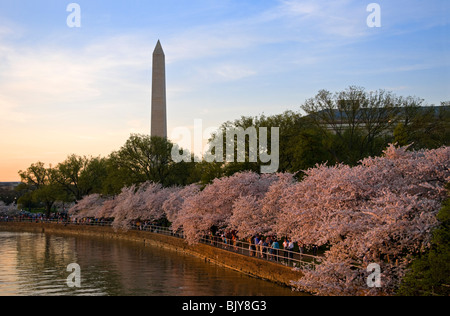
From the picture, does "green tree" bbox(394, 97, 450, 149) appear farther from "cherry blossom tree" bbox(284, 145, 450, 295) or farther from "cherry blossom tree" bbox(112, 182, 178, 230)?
"cherry blossom tree" bbox(112, 182, 178, 230)

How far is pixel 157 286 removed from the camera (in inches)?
1298

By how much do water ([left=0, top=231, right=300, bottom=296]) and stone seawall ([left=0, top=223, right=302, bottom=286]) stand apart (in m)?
0.59

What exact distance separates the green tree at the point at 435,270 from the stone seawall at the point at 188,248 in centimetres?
801

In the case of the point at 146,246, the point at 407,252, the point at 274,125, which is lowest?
the point at 146,246

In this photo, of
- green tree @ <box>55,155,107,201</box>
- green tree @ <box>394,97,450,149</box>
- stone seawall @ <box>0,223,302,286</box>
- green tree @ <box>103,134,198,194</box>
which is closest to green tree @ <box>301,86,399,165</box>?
green tree @ <box>394,97,450,149</box>

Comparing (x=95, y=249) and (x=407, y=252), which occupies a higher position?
(x=407, y=252)

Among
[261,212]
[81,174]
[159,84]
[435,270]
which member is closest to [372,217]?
[435,270]

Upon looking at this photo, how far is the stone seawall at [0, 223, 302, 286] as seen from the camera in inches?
1209

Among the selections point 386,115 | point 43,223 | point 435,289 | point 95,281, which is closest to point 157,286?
point 95,281

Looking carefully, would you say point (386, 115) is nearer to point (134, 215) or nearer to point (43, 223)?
point (134, 215)

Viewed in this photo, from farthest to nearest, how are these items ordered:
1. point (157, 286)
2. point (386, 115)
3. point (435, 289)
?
point (386, 115), point (157, 286), point (435, 289)

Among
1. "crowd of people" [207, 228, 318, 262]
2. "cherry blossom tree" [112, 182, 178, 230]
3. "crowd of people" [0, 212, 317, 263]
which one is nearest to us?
"crowd of people" [207, 228, 318, 262]

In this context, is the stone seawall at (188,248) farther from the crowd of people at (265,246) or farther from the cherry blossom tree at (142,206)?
the cherry blossom tree at (142,206)

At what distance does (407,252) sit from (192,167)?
2504 inches
